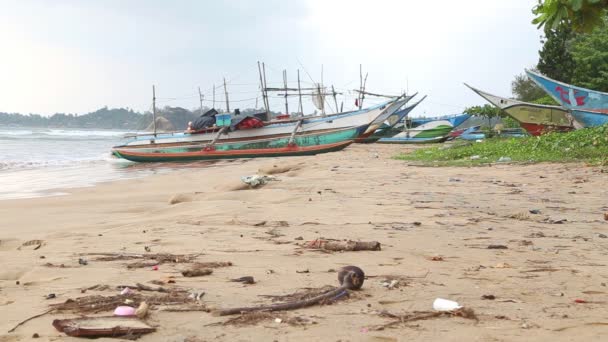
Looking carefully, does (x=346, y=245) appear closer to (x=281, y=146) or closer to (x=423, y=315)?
(x=423, y=315)

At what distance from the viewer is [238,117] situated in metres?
22.7

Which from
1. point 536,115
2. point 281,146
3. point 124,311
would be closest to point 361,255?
point 124,311

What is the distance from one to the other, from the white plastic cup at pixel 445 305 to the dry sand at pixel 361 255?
4 centimetres

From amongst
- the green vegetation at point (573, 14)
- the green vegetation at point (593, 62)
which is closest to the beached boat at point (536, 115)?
the green vegetation at point (593, 62)

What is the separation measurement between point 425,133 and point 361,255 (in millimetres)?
26133

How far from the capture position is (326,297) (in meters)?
2.62

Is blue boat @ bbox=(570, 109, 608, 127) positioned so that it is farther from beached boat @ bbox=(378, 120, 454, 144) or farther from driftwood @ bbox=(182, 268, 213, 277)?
driftwood @ bbox=(182, 268, 213, 277)

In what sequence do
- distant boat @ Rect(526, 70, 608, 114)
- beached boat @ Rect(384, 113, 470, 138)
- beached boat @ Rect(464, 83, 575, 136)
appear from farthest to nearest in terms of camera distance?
1. beached boat @ Rect(384, 113, 470, 138)
2. distant boat @ Rect(526, 70, 608, 114)
3. beached boat @ Rect(464, 83, 575, 136)

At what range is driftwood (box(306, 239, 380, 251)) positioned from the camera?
3916 mm

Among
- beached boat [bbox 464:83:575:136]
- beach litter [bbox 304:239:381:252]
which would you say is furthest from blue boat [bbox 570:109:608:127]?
beach litter [bbox 304:239:381:252]

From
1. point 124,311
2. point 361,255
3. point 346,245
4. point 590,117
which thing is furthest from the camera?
point 590,117

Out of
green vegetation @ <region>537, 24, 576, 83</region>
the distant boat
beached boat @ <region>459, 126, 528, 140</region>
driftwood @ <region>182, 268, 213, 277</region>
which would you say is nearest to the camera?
driftwood @ <region>182, 268, 213, 277</region>

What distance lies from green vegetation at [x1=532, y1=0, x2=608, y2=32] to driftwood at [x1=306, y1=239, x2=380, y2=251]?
1.96 meters

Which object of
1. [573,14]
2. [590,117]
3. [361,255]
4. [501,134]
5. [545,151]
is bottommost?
[361,255]
